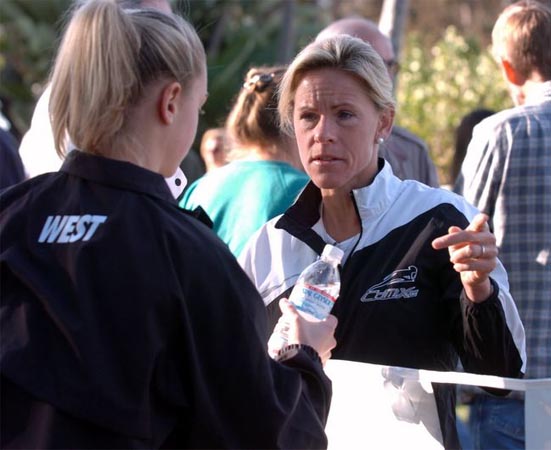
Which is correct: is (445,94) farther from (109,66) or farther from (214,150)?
(109,66)

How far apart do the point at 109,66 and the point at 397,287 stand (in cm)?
121

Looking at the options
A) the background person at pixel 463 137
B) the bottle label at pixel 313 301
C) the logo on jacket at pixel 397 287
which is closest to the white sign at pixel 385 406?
the logo on jacket at pixel 397 287

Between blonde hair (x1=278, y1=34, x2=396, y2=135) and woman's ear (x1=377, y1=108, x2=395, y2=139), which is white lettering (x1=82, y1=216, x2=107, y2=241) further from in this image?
woman's ear (x1=377, y1=108, x2=395, y2=139)

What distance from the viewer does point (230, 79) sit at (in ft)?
51.5

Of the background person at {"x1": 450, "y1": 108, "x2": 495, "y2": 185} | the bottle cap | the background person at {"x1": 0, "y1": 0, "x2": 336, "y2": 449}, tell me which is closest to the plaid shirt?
the bottle cap

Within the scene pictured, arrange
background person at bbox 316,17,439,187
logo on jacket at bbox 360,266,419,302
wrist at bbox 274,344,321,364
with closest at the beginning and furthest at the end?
wrist at bbox 274,344,321,364 < logo on jacket at bbox 360,266,419,302 < background person at bbox 316,17,439,187

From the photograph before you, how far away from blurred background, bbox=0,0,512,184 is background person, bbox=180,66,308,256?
3027 millimetres

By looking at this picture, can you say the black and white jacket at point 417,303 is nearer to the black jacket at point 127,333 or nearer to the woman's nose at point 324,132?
the woman's nose at point 324,132

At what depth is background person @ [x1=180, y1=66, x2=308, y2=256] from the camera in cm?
417

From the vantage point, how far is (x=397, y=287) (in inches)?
118

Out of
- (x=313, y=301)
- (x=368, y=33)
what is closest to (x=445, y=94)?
(x=368, y=33)

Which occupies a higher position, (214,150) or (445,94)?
(445,94)

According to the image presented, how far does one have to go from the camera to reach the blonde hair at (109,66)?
7.02ft

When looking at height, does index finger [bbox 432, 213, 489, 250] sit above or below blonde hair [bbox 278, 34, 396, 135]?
below
